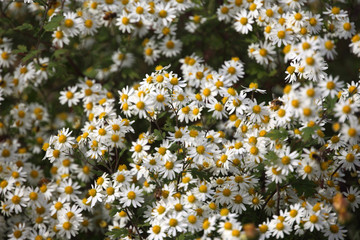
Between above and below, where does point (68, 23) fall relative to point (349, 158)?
above

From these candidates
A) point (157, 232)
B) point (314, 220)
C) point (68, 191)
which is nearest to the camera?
point (314, 220)

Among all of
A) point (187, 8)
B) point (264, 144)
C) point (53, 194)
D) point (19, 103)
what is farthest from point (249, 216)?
point (19, 103)

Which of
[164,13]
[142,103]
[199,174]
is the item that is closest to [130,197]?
[199,174]

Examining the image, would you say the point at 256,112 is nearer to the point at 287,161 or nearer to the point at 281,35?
the point at 287,161

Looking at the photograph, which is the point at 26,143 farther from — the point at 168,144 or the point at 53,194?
the point at 168,144

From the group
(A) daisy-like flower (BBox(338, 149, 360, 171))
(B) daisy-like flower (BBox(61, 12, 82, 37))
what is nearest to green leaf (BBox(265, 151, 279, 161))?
(A) daisy-like flower (BBox(338, 149, 360, 171))

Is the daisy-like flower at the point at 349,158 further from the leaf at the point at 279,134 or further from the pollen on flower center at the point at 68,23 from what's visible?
the pollen on flower center at the point at 68,23
